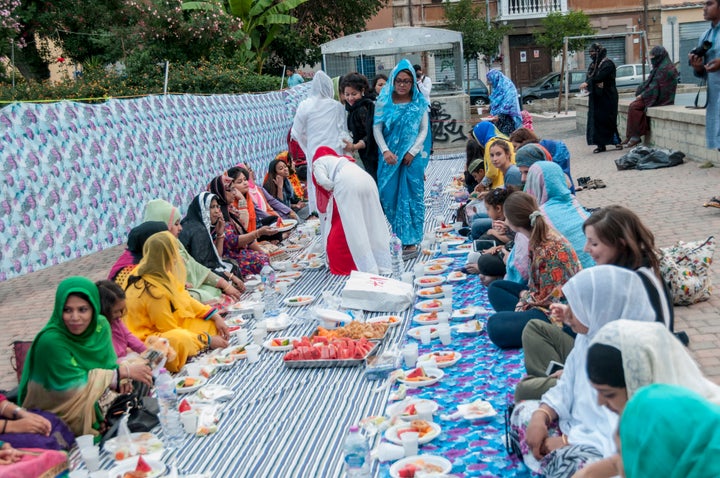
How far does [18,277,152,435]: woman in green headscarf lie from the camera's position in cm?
416

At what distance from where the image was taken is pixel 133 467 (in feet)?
12.8

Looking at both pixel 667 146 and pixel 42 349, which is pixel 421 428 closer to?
pixel 42 349

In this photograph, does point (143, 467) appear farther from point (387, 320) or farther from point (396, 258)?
point (396, 258)

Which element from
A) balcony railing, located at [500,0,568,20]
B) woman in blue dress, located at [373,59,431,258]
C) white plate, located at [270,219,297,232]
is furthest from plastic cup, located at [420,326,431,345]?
balcony railing, located at [500,0,568,20]

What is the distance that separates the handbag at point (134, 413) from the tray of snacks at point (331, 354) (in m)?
0.98

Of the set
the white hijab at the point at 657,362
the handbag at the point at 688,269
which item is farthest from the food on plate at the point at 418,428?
the handbag at the point at 688,269

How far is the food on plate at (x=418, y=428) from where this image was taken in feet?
12.8

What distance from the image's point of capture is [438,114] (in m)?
17.8

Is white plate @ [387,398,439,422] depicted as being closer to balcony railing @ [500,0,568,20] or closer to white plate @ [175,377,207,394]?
white plate @ [175,377,207,394]

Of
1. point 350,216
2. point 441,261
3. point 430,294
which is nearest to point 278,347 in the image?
point 430,294

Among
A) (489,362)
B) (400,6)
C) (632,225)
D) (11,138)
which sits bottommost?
(489,362)

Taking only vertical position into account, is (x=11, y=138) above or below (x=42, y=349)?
above

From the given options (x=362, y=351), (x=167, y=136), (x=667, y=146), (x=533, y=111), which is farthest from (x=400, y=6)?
(x=362, y=351)

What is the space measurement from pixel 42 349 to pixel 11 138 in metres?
4.41
